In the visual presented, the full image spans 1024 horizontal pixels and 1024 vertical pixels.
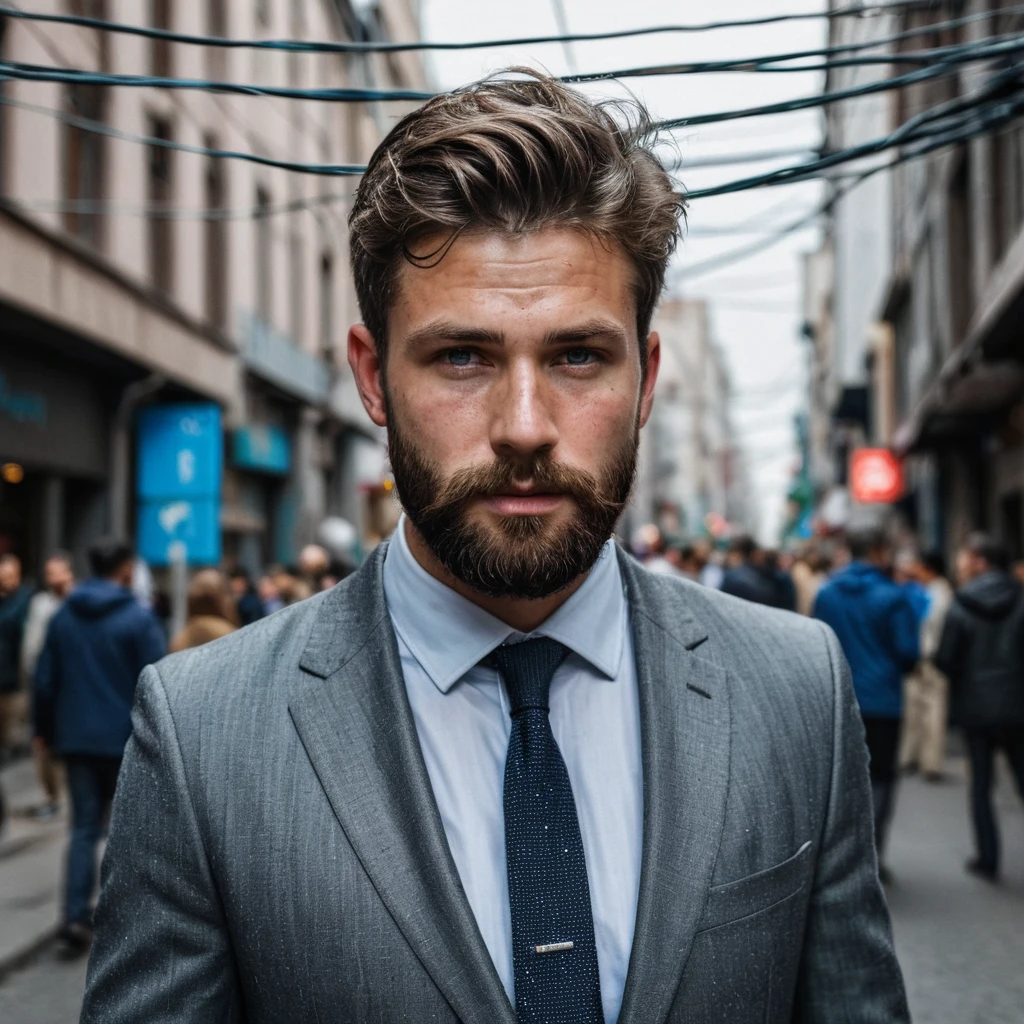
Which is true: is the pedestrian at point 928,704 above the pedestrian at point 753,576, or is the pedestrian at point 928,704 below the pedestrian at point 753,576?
below

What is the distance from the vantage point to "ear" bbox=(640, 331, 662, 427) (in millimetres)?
2051

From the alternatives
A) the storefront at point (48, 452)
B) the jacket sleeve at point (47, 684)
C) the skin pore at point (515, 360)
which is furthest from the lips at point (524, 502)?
the storefront at point (48, 452)

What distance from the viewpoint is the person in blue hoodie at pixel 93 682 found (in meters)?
6.66

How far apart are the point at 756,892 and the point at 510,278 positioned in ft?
3.23

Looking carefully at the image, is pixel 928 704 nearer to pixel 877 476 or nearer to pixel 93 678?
pixel 93 678

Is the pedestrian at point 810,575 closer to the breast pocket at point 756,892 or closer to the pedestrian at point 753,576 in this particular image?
the pedestrian at point 753,576

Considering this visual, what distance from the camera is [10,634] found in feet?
32.3

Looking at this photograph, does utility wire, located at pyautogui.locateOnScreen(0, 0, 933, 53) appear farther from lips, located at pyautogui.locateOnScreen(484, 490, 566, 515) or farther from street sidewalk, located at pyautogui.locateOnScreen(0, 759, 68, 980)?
street sidewalk, located at pyautogui.locateOnScreen(0, 759, 68, 980)

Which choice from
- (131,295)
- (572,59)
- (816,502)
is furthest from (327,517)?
(816,502)

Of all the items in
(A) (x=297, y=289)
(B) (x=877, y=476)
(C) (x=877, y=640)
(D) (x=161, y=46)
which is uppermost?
(D) (x=161, y=46)

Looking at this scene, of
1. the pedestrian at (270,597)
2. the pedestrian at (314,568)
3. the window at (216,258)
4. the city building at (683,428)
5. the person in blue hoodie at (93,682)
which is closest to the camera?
the person in blue hoodie at (93,682)

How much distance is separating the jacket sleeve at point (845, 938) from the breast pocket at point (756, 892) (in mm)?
76

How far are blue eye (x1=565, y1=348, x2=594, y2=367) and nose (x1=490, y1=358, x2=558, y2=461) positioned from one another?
64 mm

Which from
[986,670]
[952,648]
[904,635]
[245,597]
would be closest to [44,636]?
[245,597]
